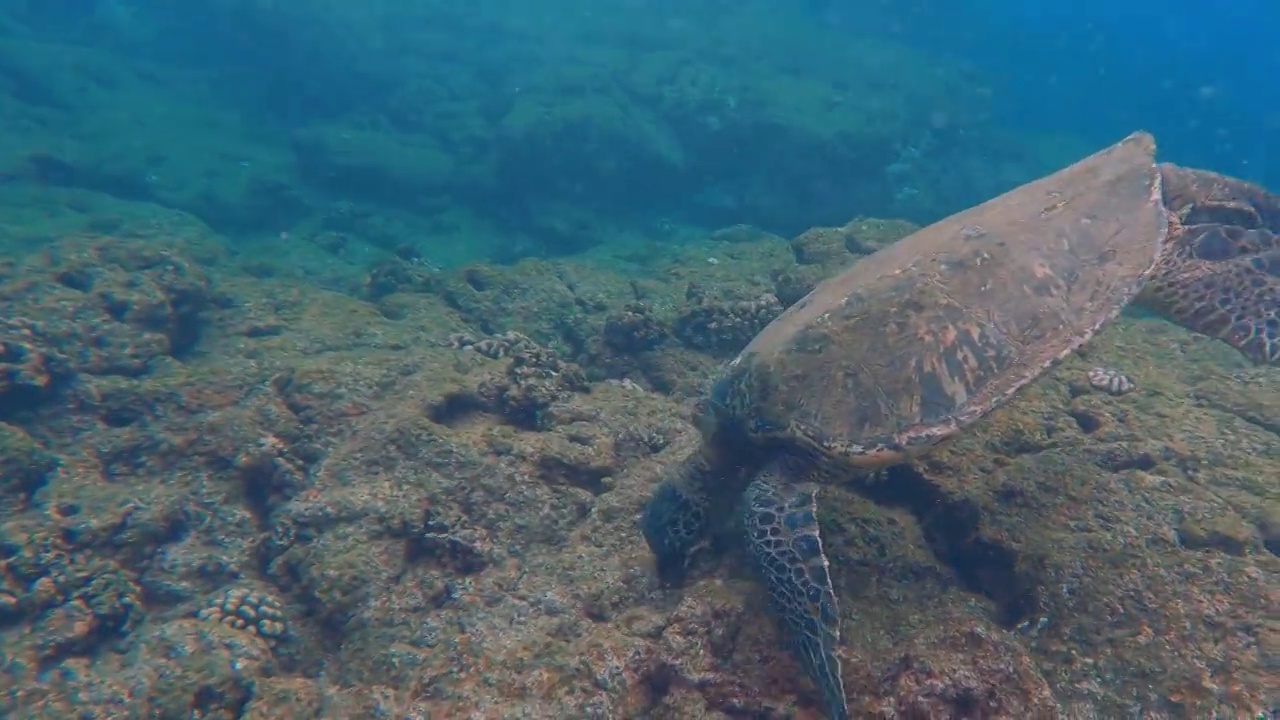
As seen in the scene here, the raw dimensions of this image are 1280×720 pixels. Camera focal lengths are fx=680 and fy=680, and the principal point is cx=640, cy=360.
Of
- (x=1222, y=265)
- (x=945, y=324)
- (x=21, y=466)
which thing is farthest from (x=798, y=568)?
(x=21, y=466)

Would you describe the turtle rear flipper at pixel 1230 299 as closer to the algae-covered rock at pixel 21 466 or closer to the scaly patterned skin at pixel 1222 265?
the scaly patterned skin at pixel 1222 265

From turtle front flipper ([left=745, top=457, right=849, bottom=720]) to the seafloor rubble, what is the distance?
0.24 metres

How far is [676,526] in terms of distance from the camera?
472cm

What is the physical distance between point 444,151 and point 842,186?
13848 mm

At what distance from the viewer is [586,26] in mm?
41875

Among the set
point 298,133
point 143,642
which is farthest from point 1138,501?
point 298,133

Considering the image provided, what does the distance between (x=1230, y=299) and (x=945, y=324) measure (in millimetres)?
2685

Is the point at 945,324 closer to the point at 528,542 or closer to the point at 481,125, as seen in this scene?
the point at 528,542

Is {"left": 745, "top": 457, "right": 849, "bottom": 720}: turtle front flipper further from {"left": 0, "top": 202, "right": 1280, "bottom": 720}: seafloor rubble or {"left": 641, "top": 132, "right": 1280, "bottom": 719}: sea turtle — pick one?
{"left": 0, "top": 202, "right": 1280, "bottom": 720}: seafloor rubble

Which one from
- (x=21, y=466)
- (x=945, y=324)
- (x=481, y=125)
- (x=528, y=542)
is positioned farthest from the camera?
(x=481, y=125)

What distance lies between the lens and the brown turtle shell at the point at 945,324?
4520 mm

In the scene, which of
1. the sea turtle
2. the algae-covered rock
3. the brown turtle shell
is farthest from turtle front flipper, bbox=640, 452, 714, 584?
the algae-covered rock

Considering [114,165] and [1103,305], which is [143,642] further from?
[114,165]

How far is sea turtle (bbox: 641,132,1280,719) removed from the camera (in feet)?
14.4
